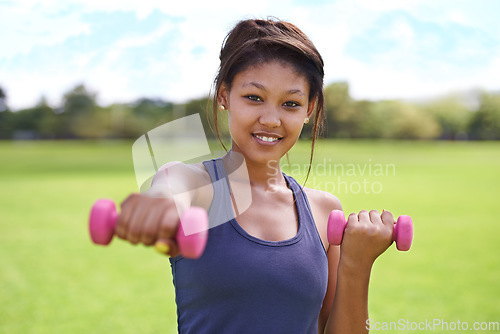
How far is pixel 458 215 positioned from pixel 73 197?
372 inches

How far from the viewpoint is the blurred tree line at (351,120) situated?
42.9m

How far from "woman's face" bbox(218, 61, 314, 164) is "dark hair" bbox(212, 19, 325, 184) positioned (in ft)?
0.10

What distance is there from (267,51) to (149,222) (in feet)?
2.65

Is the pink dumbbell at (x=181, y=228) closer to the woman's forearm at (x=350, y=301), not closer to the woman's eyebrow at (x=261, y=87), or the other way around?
the woman's eyebrow at (x=261, y=87)

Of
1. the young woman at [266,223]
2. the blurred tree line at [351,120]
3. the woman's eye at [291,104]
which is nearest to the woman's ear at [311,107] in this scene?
the young woman at [266,223]

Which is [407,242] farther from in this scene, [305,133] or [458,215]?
[458,215]

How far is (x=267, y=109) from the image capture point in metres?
1.48

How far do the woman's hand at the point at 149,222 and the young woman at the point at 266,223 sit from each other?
10.0 inches

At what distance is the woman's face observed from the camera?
1.47 metres

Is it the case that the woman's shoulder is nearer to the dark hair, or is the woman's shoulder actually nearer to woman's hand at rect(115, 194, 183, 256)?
the dark hair

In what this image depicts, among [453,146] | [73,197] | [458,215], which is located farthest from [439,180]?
[453,146]

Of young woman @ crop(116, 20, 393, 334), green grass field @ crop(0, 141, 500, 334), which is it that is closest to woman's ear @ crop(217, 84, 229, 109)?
young woman @ crop(116, 20, 393, 334)

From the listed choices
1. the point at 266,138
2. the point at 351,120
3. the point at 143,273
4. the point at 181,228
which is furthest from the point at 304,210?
the point at 351,120

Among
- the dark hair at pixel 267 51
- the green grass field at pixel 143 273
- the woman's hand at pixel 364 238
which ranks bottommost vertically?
the green grass field at pixel 143 273
